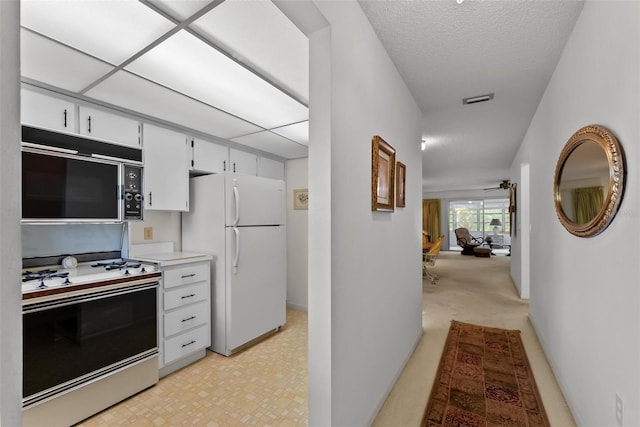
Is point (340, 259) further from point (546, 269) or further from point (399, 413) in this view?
point (546, 269)

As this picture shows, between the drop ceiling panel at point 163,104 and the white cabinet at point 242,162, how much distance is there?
460mm

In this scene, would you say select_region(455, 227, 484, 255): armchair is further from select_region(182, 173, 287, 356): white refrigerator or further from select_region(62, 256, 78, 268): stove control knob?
select_region(62, 256, 78, 268): stove control knob

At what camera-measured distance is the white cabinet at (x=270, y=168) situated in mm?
4039

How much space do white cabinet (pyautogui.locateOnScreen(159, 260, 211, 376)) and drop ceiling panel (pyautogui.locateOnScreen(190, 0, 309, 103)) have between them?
182 cm

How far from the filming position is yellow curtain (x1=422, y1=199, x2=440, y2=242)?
12.4 metres

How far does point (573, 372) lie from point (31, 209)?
12.3 ft

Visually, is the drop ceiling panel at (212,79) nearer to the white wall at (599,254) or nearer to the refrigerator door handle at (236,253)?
the refrigerator door handle at (236,253)

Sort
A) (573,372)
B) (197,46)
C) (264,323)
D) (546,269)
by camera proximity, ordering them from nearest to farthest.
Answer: (197,46) < (573,372) < (546,269) < (264,323)

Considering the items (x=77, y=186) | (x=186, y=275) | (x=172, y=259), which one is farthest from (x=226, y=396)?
(x=77, y=186)

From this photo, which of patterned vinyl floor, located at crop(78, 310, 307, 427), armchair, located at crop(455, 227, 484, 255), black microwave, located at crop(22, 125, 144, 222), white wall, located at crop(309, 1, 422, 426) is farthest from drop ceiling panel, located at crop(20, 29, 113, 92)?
armchair, located at crop(455, 227, 484, 255)

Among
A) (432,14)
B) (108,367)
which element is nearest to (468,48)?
(432,14)

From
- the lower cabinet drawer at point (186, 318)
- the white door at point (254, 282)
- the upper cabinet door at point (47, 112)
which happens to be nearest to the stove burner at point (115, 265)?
the lower cabinet drawer at point (186, 318)

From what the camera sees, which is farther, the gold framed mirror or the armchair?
the armchair

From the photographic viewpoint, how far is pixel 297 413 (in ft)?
6.56
